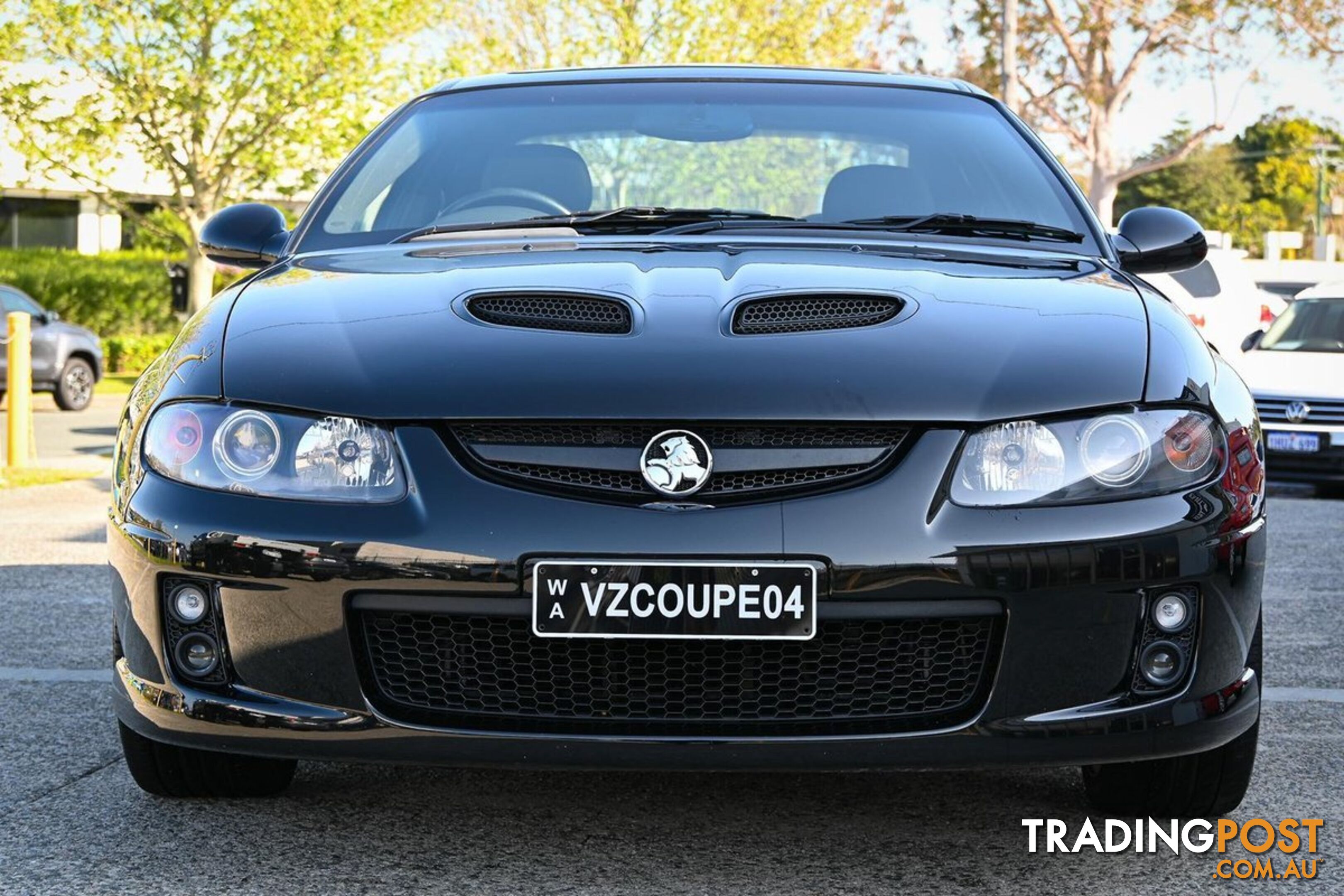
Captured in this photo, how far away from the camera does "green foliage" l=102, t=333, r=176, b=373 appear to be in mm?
27297

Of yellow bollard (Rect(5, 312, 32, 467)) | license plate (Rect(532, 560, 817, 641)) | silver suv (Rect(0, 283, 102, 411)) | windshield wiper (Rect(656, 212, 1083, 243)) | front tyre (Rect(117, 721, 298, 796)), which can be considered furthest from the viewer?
silver suv (Rect(0, 283, 102, 411))

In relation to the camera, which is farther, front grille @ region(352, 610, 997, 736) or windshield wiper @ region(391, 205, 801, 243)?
windshield wiper @ region(391, 205, 801, 243)

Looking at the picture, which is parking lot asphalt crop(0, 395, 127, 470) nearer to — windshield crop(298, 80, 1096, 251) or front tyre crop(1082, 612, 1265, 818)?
windshield crop(298, 80, 1096, 251)

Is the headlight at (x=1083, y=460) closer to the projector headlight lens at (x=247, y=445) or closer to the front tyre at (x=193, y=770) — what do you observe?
the projector headlight lens at (x=247, y=445)

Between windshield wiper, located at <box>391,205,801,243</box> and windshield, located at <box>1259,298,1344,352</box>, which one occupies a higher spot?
windshield wiper, located at <box>391,205,801,243</box>

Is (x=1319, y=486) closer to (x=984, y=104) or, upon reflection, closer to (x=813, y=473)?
(x=984, y=104)

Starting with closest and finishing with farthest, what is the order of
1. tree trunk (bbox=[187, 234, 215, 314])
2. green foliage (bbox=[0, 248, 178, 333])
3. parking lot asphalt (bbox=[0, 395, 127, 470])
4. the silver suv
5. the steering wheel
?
1. the steering wheel
2. parking lot asphalt (bbox=[0, 395, 127, 470])
3. the silver suv
4. tree trunk (bbox=[187, 234, 215, 314])
5. green foliage (bbox=[0, 248, 178, 333])

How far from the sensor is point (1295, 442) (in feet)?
42.1

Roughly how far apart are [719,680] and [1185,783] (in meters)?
1.03

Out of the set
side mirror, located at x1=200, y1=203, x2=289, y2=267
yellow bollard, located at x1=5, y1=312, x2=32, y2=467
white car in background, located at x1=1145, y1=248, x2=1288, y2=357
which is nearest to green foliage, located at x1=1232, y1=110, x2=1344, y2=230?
white car in background, located at x1=1145, y1=248, x2=1288, y2=357

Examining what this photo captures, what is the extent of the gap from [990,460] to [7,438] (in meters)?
10.7

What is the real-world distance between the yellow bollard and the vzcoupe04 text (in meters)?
9.48

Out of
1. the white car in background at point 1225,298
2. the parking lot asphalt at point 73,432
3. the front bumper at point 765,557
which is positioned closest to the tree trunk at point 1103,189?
the white car in background at point 1225,298

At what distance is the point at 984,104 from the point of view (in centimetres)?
474
